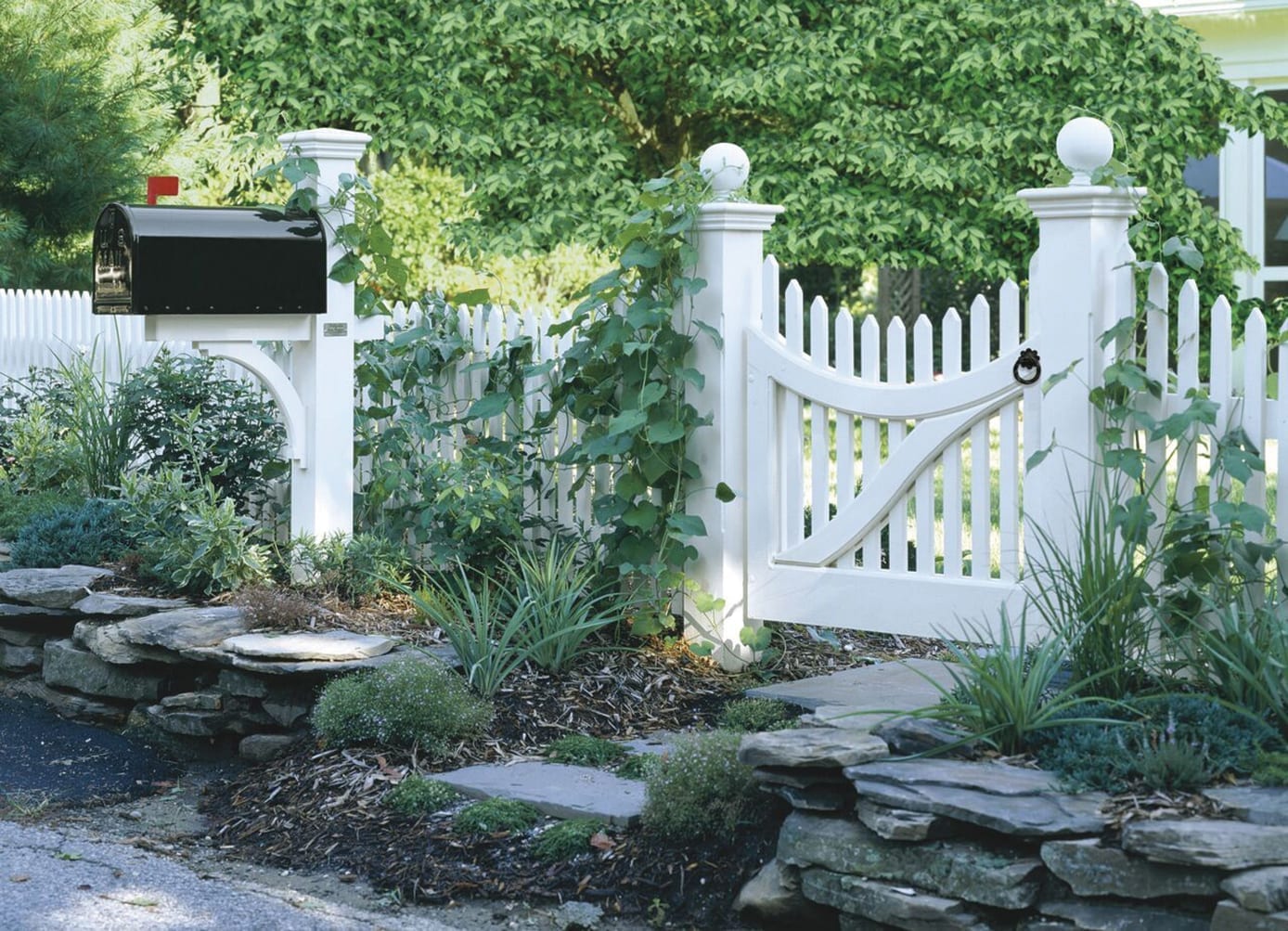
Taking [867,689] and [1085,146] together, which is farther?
[867,689]

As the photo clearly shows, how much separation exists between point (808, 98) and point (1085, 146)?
7.35 meters

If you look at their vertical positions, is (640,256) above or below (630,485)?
above

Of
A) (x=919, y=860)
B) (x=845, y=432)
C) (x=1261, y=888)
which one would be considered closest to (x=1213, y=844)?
(x=1261, y=888)

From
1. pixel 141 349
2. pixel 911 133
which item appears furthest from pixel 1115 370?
pixel 911 133

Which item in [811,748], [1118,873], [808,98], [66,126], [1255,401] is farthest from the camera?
[808,98]

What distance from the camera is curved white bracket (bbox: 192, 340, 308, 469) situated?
5.63 metres

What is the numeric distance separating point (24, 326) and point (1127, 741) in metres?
7.05

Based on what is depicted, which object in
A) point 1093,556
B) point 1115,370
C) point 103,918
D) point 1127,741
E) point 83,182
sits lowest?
point 103,918

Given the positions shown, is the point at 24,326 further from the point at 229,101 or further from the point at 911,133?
the point at 911,133

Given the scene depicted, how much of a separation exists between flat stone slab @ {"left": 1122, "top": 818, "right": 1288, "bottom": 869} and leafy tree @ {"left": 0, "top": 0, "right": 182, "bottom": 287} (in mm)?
8723

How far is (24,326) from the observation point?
350 inches

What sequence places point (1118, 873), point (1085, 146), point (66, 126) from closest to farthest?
point (1118, 873), point (1085, 146), point (66, 126)

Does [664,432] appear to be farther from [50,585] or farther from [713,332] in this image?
[50,585]

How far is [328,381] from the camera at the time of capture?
233 inches
